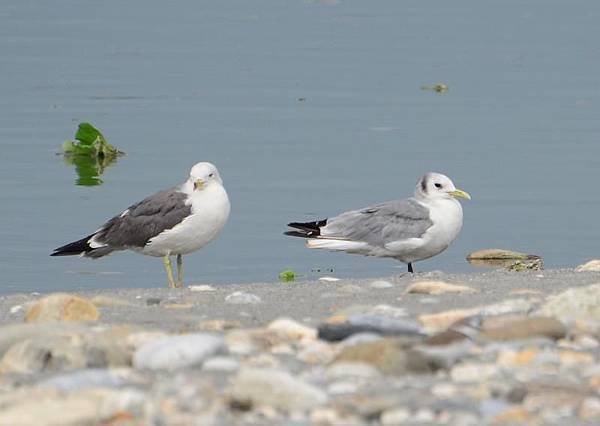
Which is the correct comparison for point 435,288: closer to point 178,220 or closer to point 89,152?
point 178,220

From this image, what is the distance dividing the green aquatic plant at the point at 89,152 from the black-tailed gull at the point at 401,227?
3.71 metres

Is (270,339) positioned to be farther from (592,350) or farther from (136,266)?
(136,266)

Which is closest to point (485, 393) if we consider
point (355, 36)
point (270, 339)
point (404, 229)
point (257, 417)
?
point (257, 417)

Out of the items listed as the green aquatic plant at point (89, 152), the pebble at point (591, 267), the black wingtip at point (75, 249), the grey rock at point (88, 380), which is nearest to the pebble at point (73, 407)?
the grey rock at point (88, 380)

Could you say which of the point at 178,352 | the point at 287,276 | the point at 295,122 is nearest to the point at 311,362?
the point at 178,352

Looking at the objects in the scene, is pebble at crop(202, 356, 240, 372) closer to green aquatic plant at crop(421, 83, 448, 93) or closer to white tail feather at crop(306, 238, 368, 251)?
white tail feather at crop(306, 238, 368, 251)

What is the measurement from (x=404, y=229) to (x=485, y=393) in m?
5.87

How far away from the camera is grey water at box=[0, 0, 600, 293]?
12234mm

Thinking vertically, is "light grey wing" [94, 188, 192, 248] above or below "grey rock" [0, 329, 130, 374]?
above

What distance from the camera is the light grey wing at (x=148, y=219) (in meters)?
10.8

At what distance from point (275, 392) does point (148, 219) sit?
18.9ft

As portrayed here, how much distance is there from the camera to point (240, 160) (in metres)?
14.6

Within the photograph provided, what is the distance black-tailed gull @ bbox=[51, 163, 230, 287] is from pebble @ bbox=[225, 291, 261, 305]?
7.49ft

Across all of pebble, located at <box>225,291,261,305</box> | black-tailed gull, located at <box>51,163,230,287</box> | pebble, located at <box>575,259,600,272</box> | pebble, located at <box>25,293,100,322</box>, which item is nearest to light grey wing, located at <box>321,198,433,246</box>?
black-tailed gull, located at <box>51,163,230,287</box>
